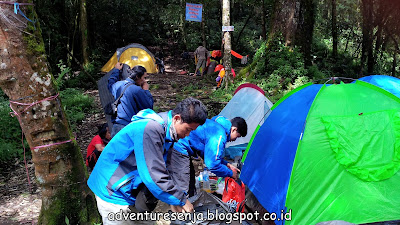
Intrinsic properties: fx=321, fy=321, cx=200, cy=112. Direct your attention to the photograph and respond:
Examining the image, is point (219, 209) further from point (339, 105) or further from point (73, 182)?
point (339, 105)

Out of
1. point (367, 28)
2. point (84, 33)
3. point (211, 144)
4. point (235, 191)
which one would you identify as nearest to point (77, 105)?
point (84, 33)

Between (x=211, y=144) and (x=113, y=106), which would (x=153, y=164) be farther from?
(x=113, y=106)

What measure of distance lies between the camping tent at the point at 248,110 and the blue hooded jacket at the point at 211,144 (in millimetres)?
2001

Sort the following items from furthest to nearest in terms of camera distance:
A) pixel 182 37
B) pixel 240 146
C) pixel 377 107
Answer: pixel 182 37, pixel 240 146, pixel 377 107

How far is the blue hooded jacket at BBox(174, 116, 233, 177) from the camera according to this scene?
11.0ft

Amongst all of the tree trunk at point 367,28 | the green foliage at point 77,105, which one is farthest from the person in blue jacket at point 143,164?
the tree trunk at point 367,28

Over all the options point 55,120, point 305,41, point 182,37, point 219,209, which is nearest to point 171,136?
point 219,209

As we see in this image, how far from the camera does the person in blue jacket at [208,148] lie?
11.1ft

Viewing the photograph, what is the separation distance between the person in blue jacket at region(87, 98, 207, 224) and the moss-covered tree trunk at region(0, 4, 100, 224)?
95cm

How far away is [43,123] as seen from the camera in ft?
9.50

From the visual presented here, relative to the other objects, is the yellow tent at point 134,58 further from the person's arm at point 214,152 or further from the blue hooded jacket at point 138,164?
the blue hooded jacket at point 138,164

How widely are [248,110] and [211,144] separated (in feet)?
8.35

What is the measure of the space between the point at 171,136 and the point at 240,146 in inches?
143

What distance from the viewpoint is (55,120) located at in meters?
2.97
